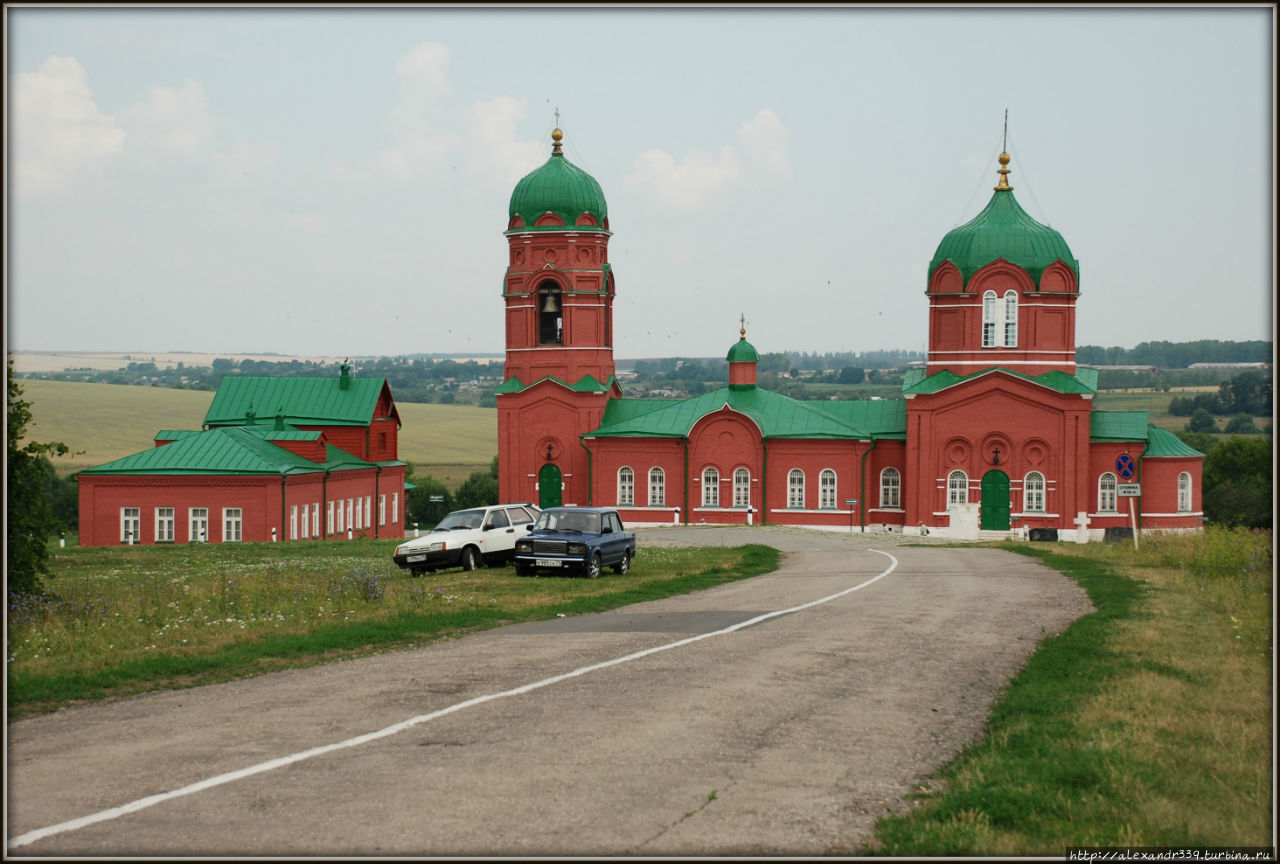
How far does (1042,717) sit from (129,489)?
4262 cm

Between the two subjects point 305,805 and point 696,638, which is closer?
point 305,805

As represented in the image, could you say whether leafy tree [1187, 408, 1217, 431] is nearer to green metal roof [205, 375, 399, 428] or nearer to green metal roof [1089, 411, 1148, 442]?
green metal roof [1089, 411, 1148, 442]

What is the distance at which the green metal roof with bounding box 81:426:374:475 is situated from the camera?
4775 centimetres

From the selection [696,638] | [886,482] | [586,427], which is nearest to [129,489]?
[586,427]

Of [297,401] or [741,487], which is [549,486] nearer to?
[741,487]

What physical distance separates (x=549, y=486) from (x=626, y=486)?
11.7 feet

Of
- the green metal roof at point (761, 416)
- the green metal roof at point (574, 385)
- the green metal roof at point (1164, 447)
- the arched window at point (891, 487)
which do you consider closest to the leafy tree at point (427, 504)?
the green metal roof at point (574, 385)

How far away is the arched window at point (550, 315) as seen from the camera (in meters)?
54.4

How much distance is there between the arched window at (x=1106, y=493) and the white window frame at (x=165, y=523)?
34.9m

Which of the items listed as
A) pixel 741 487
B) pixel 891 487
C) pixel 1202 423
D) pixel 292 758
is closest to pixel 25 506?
pixel 292 758

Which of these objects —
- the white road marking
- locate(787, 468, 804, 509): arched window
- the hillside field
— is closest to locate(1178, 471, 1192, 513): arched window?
locate(787, 468, 804, 509): arched window

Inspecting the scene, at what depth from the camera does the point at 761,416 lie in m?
53.1

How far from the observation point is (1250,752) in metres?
10.4

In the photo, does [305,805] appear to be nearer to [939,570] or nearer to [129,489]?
[939,570]
